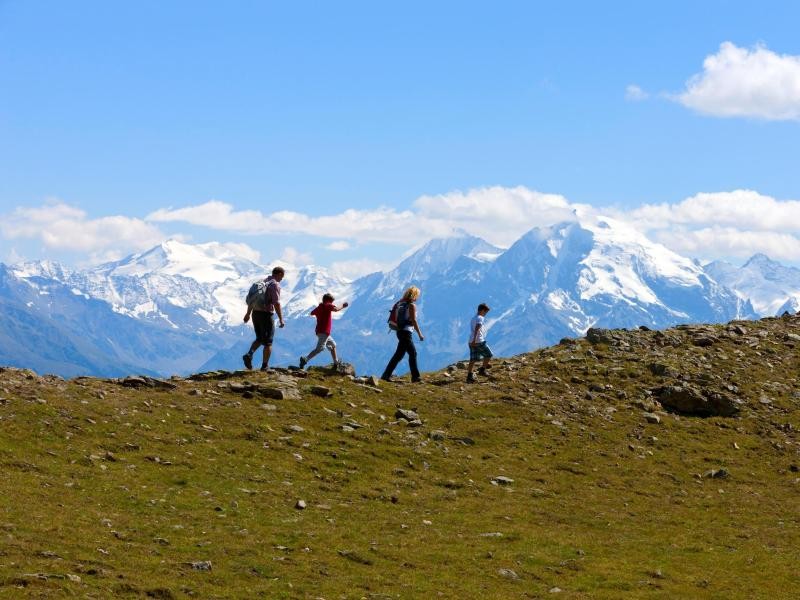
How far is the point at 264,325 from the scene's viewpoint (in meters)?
36.1

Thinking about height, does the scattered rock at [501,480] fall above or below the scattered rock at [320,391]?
below

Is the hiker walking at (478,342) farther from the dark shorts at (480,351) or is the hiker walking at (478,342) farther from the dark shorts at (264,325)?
the dark shorts at (264,325)

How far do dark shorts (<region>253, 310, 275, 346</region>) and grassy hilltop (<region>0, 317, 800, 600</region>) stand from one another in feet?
5.24

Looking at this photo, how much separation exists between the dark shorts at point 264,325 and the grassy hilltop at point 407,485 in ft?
5.24

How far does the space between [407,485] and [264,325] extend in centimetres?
1131

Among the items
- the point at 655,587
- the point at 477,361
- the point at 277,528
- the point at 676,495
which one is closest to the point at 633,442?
the point at 676,495

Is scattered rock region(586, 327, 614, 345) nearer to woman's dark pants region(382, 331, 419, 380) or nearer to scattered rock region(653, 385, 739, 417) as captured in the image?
scattered rock region(653, 385, 739, 417)

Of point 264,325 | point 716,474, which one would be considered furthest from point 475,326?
point 716,474

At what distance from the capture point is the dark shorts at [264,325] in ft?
118

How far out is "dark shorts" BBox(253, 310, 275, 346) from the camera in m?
35.9

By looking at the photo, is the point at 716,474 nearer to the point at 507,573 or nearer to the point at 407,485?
the point at 407,485

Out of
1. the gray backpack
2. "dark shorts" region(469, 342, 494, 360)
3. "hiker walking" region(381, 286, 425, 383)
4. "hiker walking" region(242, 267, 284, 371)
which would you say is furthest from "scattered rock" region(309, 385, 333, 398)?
"dark shorts" region(469, 342, 494, 360)

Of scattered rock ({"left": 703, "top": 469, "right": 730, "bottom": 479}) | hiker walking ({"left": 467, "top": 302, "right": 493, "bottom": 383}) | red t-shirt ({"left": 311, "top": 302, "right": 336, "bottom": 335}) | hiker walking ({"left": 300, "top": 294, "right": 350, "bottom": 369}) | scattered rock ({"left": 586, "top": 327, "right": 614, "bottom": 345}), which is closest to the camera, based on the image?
scattered rock ({"left": 703, "top": 469, "right": 730, "bottom": 479})

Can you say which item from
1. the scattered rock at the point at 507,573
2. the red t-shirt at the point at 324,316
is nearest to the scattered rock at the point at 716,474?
the scattered rock at the point at 507,573
